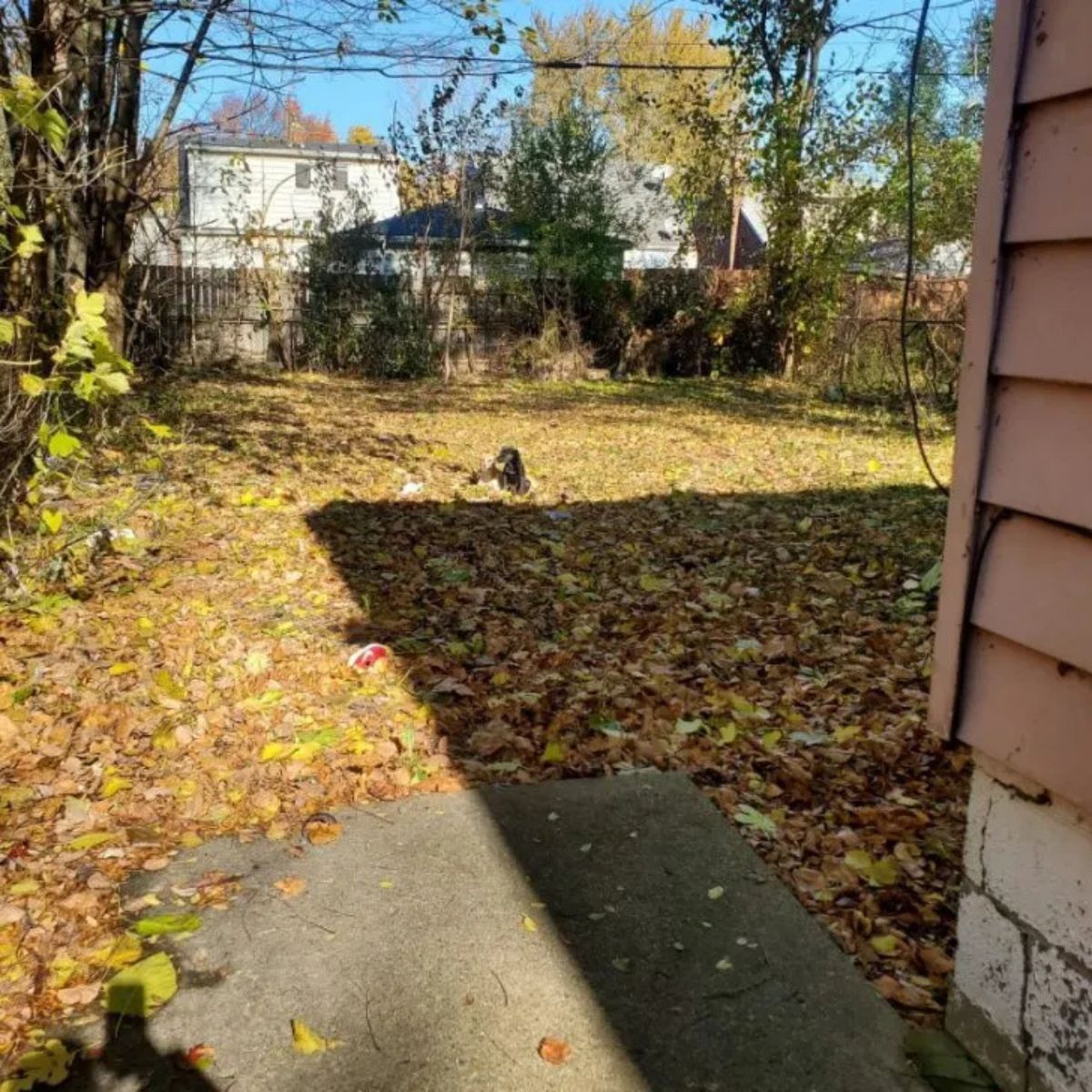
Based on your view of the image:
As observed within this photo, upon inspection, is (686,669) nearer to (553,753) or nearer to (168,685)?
(553,753)

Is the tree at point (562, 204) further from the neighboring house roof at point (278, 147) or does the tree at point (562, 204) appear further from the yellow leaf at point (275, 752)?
the yellow leaf at point (275, 752)

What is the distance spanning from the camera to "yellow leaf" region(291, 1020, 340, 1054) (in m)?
1.89

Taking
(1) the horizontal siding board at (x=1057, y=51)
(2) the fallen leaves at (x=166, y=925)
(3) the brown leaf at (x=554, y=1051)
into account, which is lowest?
(2) the fallen leaves at (x=166, y=925)

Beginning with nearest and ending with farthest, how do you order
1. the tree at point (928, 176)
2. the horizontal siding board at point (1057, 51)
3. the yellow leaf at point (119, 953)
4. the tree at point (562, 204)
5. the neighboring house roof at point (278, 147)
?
the horizontal siding board at point (1057, 51)
the yellow leaf at point (119, 953)
the tree at point (928, 176)
the tree at point (562, 204)
the neighboring house roof at point (278, 147)

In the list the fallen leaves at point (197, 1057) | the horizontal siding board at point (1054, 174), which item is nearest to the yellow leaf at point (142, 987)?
the fallen leaves at point (197, 1057)

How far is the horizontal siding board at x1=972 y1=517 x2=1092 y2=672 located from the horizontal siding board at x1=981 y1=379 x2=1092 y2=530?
44mm

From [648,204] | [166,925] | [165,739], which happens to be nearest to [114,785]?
[165,739]

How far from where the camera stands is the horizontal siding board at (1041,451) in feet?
4.94

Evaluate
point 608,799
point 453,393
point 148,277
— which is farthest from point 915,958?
point 148,277

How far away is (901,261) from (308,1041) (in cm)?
1650

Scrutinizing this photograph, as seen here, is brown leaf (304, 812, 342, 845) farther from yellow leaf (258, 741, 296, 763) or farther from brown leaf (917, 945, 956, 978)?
brown leaf (917, 945, 956, 978)

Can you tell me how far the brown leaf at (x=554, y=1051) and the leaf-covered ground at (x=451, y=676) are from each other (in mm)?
725

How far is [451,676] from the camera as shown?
3.85 metres

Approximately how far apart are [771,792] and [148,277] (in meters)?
12.7
